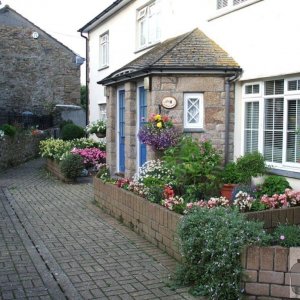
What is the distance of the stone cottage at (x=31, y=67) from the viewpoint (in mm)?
27594

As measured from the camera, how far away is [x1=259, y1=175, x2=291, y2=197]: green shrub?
740 cm

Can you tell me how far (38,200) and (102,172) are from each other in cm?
175

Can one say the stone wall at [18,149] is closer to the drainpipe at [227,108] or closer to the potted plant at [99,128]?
the potted plant at [99,128]

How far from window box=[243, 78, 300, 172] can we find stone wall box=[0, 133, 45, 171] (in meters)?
11.8

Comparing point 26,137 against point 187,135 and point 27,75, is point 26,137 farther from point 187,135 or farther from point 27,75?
point 187,135

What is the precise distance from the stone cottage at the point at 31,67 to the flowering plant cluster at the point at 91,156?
507 inches

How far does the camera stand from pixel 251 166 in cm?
782

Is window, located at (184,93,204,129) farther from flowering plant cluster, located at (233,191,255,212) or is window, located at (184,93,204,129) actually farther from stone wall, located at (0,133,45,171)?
stone wall, located at (0,133,45,171)

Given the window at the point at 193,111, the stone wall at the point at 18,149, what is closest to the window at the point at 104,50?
the stone wall at the point at 18,149

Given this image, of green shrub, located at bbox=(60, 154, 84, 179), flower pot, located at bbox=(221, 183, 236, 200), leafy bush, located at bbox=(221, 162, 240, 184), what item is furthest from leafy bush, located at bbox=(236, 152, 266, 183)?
green shrub, located at bbox=(60, 154, 84, 179)

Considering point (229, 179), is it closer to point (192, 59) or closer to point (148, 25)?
point (192, 59)

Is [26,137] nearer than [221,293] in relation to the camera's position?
No

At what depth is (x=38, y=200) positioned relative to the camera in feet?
37.3

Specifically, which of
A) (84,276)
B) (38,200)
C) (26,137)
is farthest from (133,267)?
(26,137)
